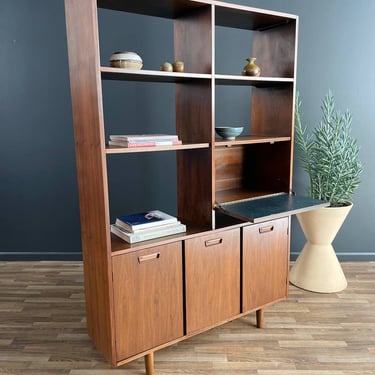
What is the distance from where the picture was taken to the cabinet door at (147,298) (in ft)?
5.75

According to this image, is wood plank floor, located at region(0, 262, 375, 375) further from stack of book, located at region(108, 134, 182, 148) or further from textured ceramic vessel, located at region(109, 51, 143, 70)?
textured ceramic vessel, located at region(109, 51, 143, 70)

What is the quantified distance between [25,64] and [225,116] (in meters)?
1.70

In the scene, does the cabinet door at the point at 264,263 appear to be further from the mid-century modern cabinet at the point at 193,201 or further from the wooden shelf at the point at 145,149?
the wooden shelf at the point at 145,149

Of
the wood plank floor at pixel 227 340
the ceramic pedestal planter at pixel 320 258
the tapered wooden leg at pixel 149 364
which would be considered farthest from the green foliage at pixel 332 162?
the tapered wooden leg at pixel 149 364

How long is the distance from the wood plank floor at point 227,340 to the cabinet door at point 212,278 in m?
0.22

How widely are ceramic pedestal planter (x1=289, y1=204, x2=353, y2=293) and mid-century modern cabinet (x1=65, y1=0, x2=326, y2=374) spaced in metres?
0.51

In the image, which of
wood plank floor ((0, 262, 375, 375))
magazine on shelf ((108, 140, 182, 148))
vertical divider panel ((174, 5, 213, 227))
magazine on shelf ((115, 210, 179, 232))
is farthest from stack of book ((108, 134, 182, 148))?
wood plank floor ((0, 262, 375, 375))

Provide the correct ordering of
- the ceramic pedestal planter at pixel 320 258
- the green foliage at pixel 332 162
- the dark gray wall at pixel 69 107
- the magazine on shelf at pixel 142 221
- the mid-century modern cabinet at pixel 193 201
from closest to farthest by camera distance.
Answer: the mid-century modern cabinet at pixel 193 201 < the magazine on shelf at pixel 142 221 < the green foliage at pixel 332 162 < the ceramic pedestal planter at pixel 320 258 < the dark gray wall at pixel 69 107

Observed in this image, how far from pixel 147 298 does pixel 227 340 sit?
27.4 inches

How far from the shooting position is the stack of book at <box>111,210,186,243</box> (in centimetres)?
182

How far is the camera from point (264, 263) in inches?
87.5

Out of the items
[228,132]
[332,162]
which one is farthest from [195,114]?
[332,162]

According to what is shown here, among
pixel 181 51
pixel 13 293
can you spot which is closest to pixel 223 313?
pixel 181 51

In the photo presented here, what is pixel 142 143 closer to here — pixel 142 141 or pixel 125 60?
pixel 142 141
